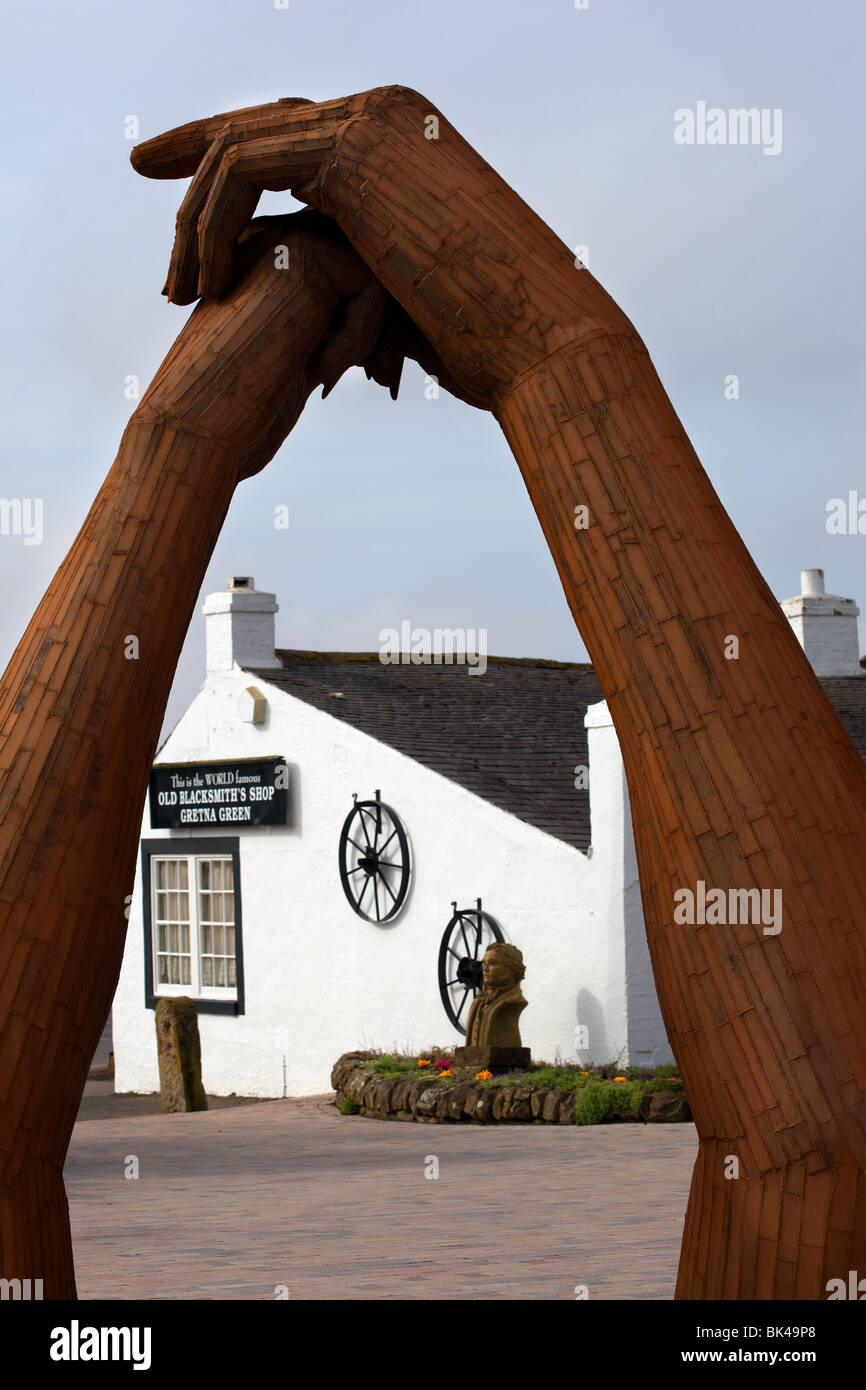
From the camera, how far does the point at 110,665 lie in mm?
2859

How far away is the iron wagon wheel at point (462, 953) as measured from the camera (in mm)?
12711

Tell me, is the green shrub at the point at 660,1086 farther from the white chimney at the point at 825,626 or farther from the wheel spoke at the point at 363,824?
the white chimney at the point at 825,626

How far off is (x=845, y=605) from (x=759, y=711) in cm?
1306

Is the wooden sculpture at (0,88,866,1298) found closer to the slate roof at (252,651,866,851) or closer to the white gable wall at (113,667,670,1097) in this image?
the white gable wall at (113,667,670,1097)

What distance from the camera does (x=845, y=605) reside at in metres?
15.2

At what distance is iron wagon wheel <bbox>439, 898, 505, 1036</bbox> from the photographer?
1271 centimetres

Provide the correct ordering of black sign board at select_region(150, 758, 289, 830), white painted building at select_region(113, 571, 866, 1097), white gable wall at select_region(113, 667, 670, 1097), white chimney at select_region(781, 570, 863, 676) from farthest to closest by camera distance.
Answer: white chimney at select_region(781, 570, 863, 676)
black sign board at select_region(150, 758, 289, 830)
white painted building at select_region(113, 571, 866, 1097)
white gable wall at select_region(113, 667, 670, 1097)

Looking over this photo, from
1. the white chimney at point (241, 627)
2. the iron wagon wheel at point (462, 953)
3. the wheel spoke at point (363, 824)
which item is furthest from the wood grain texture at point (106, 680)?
the white chimney at point (241, 627)

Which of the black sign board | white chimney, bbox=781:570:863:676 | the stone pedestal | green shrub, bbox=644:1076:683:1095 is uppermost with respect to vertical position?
white chimney, bbox=781:570:863:676

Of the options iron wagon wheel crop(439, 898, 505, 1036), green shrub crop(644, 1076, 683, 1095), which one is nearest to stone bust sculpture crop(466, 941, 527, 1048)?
iron wagon wheel crop(439, 898, 505, 1036)

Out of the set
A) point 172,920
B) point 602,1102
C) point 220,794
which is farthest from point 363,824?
point 602,1102

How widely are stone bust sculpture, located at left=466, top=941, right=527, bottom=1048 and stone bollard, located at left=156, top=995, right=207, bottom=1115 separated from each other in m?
3.06

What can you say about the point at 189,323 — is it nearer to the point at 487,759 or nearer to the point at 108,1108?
the point at 487,759

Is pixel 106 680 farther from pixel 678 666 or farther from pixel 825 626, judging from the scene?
pixel 825 626
